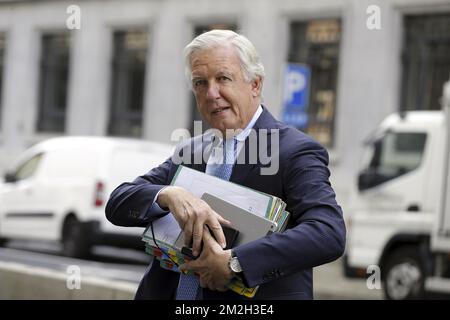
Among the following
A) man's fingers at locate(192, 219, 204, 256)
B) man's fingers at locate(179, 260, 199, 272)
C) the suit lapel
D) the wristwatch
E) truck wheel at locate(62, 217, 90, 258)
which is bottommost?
truck wheel at locate(62, 217, 90, 258)

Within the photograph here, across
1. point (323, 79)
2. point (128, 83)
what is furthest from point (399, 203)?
point (128, 83)

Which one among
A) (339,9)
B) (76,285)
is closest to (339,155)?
(339,9)

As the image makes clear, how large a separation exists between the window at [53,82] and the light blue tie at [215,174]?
2280cm

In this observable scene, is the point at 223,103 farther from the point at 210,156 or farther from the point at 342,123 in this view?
the point at 342,123

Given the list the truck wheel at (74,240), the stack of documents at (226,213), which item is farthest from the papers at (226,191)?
the truck wheel at (74,240)

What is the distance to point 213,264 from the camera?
234 cm

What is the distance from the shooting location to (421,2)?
17625mm

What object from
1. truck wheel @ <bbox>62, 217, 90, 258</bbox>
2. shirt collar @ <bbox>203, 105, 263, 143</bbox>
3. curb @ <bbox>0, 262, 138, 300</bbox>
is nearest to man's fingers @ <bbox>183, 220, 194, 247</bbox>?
shirt collar @ <bbox>203, 105, 263, 143</bbox>

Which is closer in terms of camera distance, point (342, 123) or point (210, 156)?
point (210, 156)

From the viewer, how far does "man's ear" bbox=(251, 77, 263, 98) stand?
2.62m

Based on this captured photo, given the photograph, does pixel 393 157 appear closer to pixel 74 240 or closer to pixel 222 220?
pixel 74 240

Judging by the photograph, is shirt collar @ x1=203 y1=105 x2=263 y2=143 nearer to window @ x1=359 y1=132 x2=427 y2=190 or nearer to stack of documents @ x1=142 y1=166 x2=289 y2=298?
stack of documents @ x1=142 y1=166 x2=289 y2=298

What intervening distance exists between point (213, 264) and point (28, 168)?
1300 centimetres
